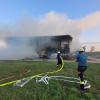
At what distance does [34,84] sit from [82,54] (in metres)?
3.34

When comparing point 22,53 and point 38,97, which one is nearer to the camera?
point 38,97

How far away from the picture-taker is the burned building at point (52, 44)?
44.2 metres

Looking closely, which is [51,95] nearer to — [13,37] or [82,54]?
[82,54]

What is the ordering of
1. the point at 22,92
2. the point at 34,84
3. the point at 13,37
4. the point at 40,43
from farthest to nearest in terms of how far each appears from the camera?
1. the point at 13,37
2. the point at 40,43
3. the point at 34,84
4. the point at 22,92

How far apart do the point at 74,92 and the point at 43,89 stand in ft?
5.64

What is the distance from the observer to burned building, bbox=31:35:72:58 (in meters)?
44.2

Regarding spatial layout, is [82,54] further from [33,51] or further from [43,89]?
[33,51]

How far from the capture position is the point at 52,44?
4522 centimetres

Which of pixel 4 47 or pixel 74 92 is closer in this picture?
pixel 74 92

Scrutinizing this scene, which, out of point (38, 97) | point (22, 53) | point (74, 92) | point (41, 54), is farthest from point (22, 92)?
point (22, 53)

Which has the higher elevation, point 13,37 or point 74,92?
point 13,37

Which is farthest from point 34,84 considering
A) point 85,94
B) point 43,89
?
point 85,94

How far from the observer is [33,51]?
158 feet

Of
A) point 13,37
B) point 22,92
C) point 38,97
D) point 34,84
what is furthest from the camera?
point 13,37
